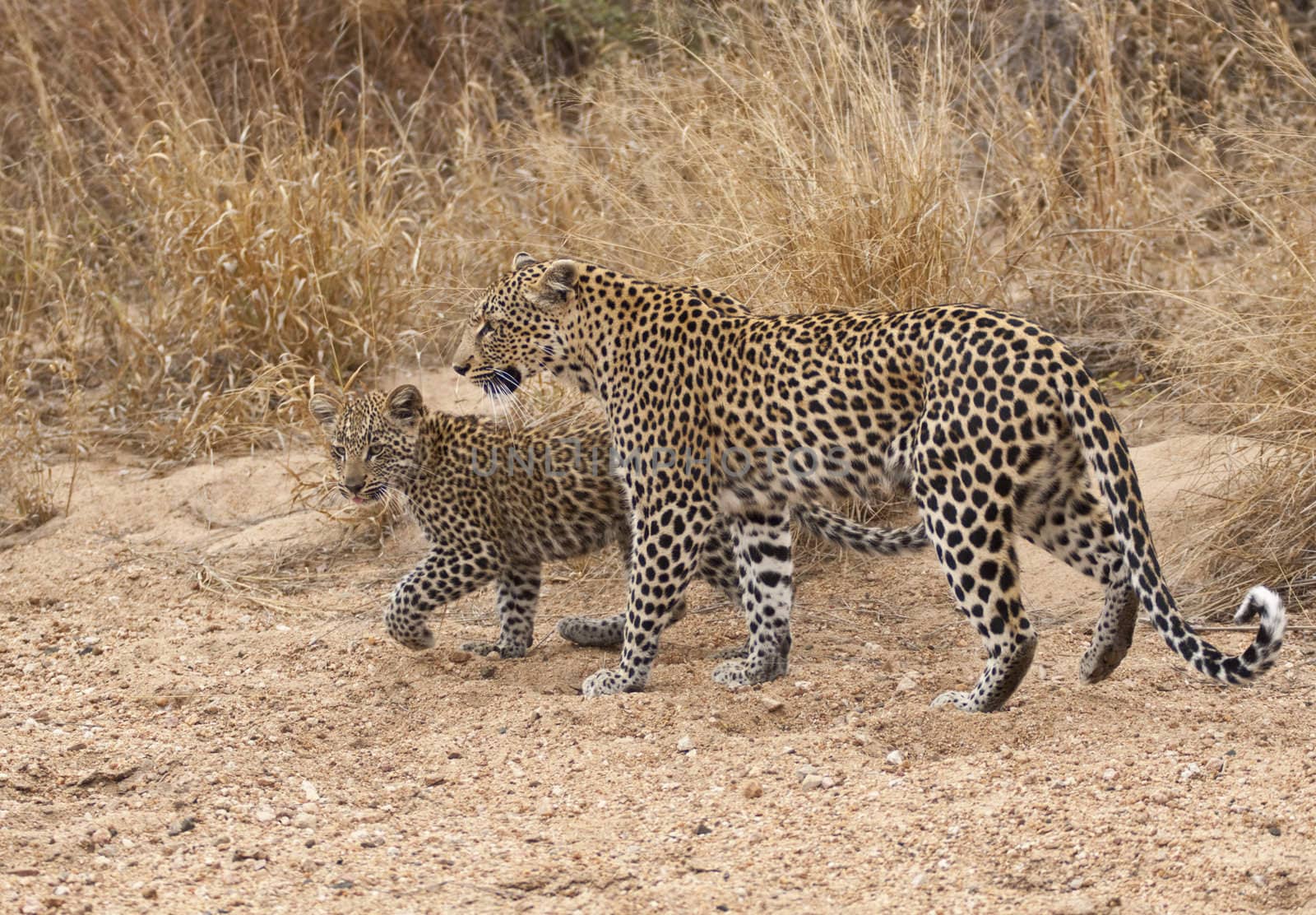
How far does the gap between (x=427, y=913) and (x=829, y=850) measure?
44.5 inches

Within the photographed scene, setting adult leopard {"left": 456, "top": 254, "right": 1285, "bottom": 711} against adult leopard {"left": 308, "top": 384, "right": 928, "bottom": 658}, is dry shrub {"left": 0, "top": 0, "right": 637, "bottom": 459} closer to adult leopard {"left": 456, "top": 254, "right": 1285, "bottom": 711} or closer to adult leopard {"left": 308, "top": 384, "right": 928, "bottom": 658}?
adult leopard {"left": 308, "top": 384, "right": 928, "bottom": 658}

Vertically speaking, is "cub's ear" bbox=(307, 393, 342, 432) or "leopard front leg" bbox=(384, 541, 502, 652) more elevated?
"cub's ear" bbox=(307, 393, 342, 432)

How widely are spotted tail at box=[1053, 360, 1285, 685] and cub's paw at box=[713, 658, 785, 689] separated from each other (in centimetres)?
147

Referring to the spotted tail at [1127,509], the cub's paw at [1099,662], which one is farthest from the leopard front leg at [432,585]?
the spotted tail at [1127,509]

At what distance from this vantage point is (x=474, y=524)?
20.9 feet

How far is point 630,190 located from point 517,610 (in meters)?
2.89

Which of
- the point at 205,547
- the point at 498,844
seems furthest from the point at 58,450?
the point at 498,844

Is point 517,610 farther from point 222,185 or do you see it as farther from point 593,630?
point 222,185

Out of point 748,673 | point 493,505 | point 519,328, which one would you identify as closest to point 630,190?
point 519,328

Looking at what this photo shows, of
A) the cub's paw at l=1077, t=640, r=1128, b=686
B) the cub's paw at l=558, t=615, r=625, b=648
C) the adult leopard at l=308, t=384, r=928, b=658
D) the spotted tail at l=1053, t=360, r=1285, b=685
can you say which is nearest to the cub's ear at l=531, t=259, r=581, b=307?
the adult leopard at l=308, t=384, r=928, b=658

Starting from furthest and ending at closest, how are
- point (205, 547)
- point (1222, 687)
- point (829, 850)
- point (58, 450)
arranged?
point (58, 450) → point (205, 547) → point (1222, 687) → point (829, 850)

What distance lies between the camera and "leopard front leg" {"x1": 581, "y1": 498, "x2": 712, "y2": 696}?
18.8 feet

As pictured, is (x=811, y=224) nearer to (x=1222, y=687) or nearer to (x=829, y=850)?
(x=1222, y=687)

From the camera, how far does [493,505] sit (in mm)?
6387
